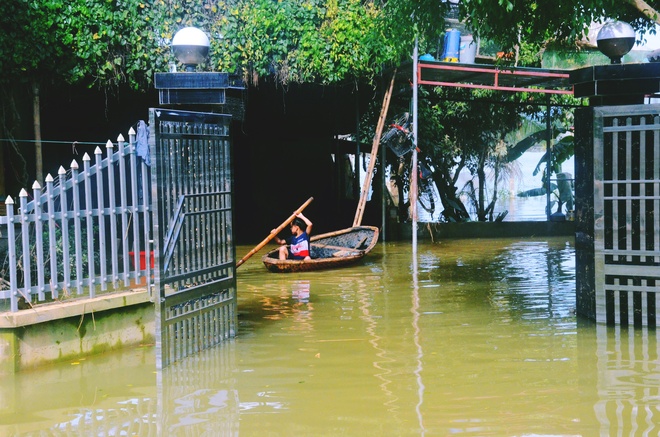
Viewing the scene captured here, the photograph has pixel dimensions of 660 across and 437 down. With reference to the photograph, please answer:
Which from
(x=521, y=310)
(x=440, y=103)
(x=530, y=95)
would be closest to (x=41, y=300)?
(x=521, y=310)

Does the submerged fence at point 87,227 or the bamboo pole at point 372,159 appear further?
the bamboo pole at point 372,159

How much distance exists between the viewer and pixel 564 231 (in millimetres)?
19844

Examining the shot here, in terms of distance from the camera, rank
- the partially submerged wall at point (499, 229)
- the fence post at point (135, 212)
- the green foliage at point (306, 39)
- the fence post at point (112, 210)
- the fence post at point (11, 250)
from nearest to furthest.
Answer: the fence post at point (11, 250) < the fence post at point (112, 210) < the fence post at point (135, 212) < the green foliage at point (306, 39) < the partially submerged wall at point (499, 229)

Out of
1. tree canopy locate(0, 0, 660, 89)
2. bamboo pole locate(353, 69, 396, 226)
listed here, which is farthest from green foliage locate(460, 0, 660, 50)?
bamboo pole locate(353, 69, 396, 226)

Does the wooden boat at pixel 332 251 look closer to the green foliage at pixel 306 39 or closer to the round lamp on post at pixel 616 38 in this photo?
the green foliage at pixel 306 39

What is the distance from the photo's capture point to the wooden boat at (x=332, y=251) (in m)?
13.4

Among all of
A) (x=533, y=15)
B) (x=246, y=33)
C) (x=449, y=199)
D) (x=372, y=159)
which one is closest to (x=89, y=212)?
(x=533, y=15)

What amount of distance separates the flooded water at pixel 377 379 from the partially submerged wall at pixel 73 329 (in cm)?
17

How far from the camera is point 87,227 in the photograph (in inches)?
286

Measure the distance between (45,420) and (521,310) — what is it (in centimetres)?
578

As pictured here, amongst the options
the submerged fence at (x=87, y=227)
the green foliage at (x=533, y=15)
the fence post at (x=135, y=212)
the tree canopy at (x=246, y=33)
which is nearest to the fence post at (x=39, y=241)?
the submerged fence at (x=87, y=227)

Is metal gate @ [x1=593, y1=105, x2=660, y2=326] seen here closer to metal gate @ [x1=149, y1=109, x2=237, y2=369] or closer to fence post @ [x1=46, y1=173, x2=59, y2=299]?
metal gate @ [x1=149, y1=109, x2=237, y2=369]

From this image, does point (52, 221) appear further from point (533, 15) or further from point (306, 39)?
point (306, 39)

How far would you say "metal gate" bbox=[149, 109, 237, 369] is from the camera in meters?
7.05
